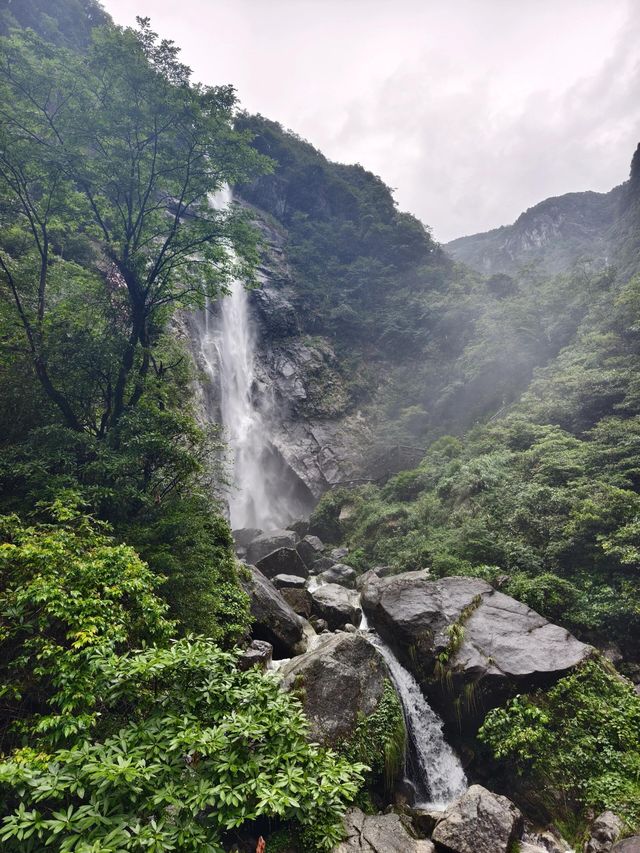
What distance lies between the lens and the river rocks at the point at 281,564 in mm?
16922

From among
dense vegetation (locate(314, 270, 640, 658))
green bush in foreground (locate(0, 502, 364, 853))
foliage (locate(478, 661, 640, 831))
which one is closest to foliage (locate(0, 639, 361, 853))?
green bush in foreground (locate(0, 502, 364, 853))

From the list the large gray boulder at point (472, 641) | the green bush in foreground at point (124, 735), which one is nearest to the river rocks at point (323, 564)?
the large gray boulder at point (472, 641)

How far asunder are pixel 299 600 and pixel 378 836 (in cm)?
793

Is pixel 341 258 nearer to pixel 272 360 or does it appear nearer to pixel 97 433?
pixel 272 360

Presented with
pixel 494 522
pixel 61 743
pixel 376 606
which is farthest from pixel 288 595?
pixel 61 743

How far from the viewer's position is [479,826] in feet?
19.8

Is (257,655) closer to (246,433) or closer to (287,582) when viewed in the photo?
(287,582)

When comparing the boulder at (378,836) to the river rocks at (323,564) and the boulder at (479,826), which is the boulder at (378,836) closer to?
the boulder at (479,826)

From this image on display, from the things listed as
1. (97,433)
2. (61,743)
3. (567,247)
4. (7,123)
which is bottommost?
(61,743)

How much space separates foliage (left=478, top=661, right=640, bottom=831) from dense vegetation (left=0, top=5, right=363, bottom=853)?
3515 millimetres

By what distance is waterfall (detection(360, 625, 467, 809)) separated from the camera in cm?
786

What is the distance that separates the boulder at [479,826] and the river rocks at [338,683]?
6.43ft

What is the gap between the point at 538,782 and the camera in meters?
7.06

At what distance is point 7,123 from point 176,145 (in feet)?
11.7
